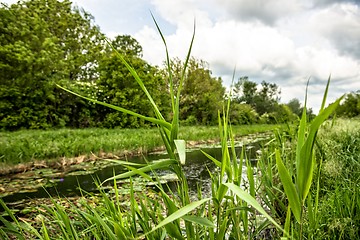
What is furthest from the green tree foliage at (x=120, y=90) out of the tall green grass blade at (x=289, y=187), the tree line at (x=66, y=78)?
the tall green grass blade at (x=289, y=187)

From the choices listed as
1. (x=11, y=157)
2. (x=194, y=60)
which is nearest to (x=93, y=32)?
(x=194, y=60)

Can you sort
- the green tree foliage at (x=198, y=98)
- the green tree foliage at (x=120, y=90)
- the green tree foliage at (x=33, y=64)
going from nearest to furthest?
1. the green tree foliage at (x=33, y=64)
2. the green tree foliage at (x=120, y=90)
3. the green tree foliage at (x=198, y=98)

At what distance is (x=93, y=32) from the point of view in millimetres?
22594

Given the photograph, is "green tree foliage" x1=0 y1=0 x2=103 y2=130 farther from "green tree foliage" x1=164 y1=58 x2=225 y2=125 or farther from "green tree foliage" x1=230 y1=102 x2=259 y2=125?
"green tree foliage" x1=230 y1=102 x2=259 y2=125

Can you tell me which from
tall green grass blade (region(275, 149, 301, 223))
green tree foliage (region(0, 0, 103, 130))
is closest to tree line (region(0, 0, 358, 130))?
green tree foliage (region(0, 0, 103, 130))

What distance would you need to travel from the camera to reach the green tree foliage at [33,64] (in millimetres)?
15328

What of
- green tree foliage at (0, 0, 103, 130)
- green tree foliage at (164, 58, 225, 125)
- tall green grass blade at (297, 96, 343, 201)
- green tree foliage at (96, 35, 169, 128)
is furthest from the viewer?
green tree foliage at (164, 58, 225, 125)

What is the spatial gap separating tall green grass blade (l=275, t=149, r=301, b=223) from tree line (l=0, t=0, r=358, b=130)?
1210 cm

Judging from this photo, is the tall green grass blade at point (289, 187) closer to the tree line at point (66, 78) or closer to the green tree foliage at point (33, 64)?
the tree line at point (66, 78)

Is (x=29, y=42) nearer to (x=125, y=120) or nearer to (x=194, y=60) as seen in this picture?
(x=125, y=120)

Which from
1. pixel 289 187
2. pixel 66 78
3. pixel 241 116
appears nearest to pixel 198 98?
pixel 241 116

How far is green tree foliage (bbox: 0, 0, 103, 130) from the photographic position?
15.3 metres

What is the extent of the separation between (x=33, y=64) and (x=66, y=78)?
432 centimetres

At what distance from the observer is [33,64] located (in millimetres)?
15750
